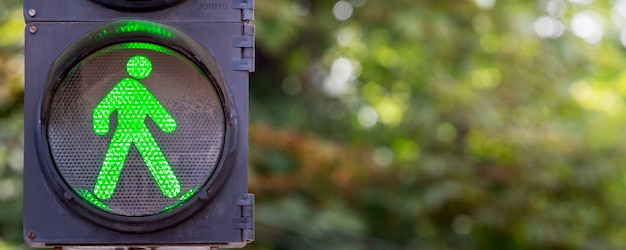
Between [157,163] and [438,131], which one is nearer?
[157,163]

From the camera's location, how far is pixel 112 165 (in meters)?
3.05

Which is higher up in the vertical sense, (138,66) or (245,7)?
(245,7)

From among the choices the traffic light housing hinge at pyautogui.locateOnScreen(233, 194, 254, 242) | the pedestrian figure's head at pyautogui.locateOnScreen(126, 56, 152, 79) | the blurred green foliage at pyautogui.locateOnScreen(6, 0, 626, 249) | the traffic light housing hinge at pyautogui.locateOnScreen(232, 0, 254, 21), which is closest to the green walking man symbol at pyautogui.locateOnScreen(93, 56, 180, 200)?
the pedestrian figure's head at pyautogui.locateOnScreen(126, 56, 152, 79)

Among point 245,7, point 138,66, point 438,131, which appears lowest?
point 138,66

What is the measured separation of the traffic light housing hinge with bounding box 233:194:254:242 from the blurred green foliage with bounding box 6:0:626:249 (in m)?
5.23

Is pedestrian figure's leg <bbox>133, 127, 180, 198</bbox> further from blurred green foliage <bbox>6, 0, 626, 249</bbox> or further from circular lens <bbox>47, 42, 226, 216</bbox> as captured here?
blurred green foliage <bbox>6, 0, 626, 249</bbox>

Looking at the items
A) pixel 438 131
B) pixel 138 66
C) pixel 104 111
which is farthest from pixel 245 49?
pixel 438 131

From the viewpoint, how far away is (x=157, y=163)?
3.05m

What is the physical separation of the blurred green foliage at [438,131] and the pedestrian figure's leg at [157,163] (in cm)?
523

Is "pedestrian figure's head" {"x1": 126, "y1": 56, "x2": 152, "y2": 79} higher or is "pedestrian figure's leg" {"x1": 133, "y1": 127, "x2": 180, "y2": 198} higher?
"pedestrian figure's head" {"x1": 126, "y1": 56, "x2": 152, "y2": 79}

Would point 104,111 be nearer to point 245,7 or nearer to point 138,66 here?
point 138,66

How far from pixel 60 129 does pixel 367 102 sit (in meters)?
7.26

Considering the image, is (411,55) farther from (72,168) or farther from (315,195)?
(72,168)

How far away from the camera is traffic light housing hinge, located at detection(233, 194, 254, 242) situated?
9.95 ft
